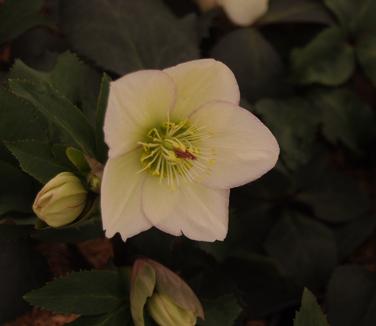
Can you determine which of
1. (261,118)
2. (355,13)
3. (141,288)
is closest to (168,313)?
A: (141,288)

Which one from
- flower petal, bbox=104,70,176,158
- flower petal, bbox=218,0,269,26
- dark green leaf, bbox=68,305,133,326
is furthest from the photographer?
flower petal, bbox=218,0,269,26

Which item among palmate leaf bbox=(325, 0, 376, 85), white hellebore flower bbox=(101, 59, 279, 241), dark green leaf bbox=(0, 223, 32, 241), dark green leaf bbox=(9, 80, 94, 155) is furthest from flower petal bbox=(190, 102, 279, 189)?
palmate leaf bbox=(325, 0, 376, 85)

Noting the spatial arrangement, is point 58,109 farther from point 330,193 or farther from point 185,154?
point 330,193

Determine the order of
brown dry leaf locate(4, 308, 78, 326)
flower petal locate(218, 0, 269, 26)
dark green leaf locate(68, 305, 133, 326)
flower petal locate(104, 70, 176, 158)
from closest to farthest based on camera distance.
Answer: flower petal locate(104, 70, 176, 158)
dark green leaf locate(68, 305, 133, 326)
brown dry leaf locate(4, 308, 78, 326)
flower petal locate(218, 0, 269, 26)

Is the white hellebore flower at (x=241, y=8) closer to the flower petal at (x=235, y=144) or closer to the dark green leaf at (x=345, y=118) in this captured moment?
the dark green leaf at (x=345, y=118)

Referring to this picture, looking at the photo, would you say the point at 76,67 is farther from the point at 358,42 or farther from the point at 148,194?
the point at 358,42

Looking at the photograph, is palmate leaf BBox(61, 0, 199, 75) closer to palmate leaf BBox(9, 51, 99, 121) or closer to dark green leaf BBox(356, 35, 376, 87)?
palmate leaf BBox(9, 51, 99, 121)
